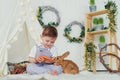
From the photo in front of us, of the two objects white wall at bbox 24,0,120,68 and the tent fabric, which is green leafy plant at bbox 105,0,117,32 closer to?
white wall at bbox 24,0,120,68

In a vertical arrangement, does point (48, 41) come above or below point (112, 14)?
below

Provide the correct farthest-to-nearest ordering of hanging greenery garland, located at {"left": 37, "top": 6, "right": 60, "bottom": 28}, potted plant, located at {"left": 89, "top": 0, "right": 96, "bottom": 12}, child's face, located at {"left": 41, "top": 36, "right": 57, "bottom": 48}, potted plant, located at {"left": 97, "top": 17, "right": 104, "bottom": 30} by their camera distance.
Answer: hanging greenery garland, located at {"left": 37, "top": 6, "right": 60, "bottom": 28}, potted plant, located at {"left": 89, "top": 0, "right": 96, "bottom": 12}, potted plant, located at {"left": 97, "top": 17, "right": 104, "bottom": 30}, child's face, located at {"left": 41, "top": 36, "right": 57, "bottom": 48}

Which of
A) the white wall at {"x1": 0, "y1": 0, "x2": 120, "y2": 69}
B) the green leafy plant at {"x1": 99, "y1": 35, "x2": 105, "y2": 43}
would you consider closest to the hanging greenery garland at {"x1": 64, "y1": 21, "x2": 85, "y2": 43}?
the white wall at {"x1": 0, "y1": 0, "x2": 120, "y2": 69}

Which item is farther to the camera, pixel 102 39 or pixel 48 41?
pixel 102 39

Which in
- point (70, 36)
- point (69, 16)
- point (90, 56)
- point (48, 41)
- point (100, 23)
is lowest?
point (90, 56)

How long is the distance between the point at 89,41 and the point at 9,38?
3.26ft

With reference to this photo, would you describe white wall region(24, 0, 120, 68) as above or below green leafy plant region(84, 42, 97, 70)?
above

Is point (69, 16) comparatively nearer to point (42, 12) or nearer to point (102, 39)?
point (42, 12)

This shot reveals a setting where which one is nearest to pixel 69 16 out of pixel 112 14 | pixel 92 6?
pixel 92 6

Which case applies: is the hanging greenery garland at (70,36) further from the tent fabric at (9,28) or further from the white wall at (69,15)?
the tent fabric at (9,28)

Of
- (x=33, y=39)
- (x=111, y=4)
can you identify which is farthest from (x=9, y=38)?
(x=111, y=4)

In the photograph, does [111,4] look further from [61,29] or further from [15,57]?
[15,57]

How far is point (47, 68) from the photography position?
240 cm

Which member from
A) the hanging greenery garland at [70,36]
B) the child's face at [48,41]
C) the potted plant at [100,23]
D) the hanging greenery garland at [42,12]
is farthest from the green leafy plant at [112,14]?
the child's face at [48,41]
